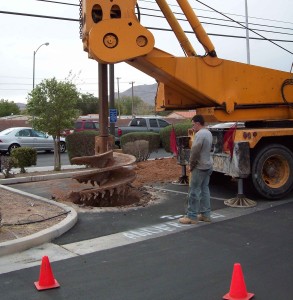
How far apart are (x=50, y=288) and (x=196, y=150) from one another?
3.44 metres

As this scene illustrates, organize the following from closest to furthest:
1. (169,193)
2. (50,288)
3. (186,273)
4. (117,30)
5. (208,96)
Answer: (50,288) → (186,273) → (117,30) → (208,96) → (169,193)

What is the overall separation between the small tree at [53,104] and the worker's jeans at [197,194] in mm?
7323

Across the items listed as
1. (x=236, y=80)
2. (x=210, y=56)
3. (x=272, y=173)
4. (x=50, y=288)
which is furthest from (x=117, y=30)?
(x=50, y=288)

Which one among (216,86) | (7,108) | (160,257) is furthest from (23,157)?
(7,108)

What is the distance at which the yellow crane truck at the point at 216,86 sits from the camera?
825cm

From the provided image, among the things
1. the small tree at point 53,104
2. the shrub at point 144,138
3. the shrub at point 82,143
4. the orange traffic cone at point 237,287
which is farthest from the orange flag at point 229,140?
the shrub at point 144,138

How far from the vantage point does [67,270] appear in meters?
5.30

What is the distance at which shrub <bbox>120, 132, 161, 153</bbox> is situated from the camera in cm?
1941

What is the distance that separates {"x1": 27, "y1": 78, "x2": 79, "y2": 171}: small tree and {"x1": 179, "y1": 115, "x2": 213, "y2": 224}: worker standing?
7182 mm

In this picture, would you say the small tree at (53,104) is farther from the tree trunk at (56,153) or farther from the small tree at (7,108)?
the small tree at (7,108)

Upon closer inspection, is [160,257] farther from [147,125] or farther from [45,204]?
[147,125]

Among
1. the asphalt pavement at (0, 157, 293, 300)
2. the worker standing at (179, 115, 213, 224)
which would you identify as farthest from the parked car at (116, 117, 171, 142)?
the worker standing at (179, 115, 213, 224)

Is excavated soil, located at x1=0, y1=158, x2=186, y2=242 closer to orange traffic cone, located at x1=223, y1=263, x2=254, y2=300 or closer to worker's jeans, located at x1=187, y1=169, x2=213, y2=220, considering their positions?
worker's jeans, located at x1=187, y1=169, x2=213, y2=220

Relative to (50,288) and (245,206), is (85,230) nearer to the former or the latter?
(50,288)
